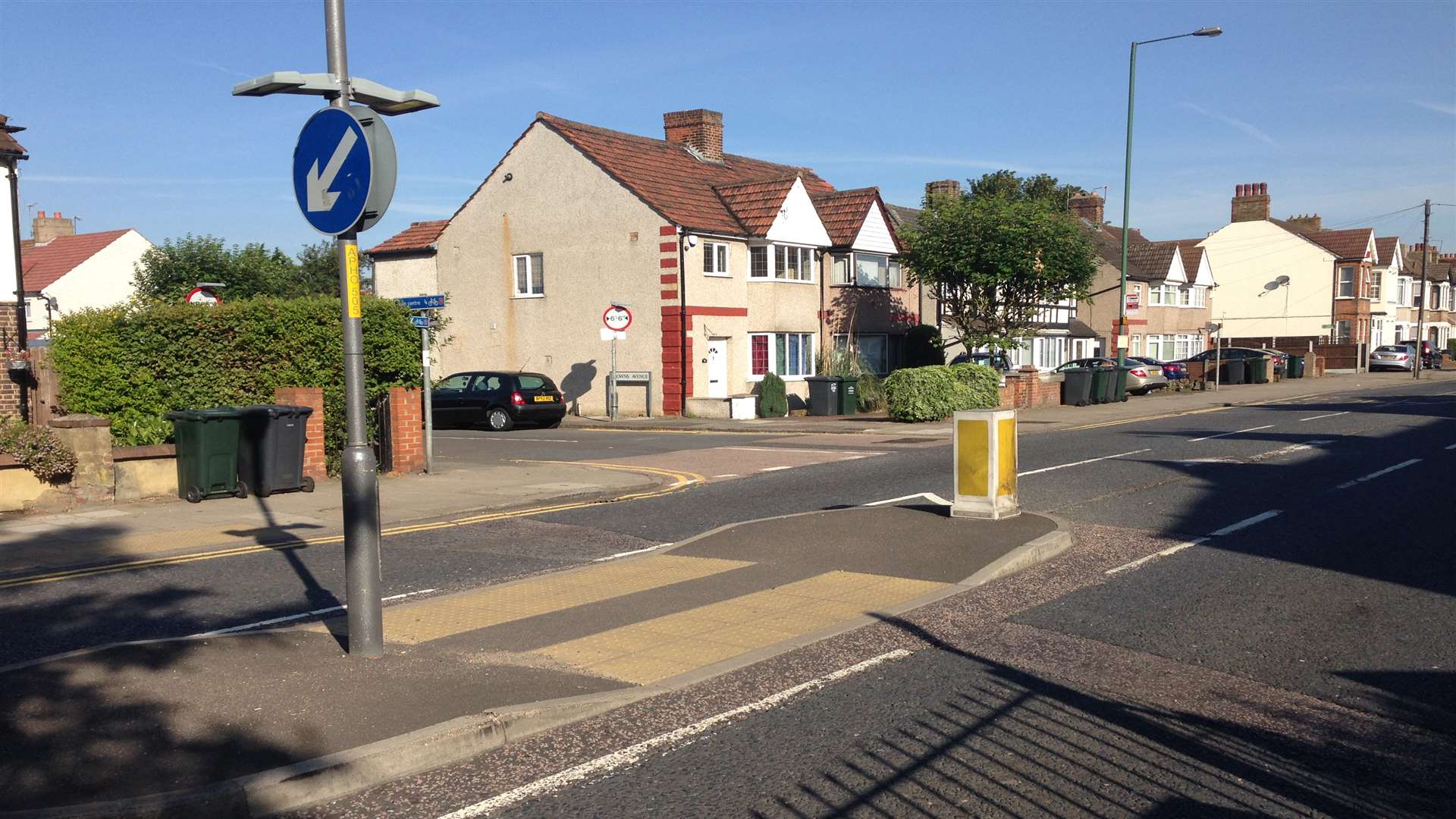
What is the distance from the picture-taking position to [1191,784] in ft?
15.2

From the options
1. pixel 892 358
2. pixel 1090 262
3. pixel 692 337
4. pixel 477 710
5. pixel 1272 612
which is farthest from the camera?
pixel 892 358

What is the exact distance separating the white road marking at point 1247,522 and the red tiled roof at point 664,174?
820 inches

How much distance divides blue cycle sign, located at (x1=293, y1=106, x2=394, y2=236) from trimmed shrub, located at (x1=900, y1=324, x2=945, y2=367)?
1335 inches

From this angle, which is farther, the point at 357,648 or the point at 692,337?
the point at 692,337

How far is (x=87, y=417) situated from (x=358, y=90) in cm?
860

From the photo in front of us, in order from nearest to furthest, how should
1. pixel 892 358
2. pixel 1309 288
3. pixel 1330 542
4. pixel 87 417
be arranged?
pixel 1330 542 → pixel 87 417 → pixel 892 358 → pixel 1309 288

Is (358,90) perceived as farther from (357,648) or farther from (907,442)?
(907,442)

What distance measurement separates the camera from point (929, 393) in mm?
27594

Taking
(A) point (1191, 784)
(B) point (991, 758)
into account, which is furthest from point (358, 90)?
(A) point (1191, 784)

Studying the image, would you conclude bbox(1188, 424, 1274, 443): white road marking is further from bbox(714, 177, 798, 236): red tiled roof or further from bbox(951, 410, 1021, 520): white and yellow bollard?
bbox(714, 177, 798, 236): red tiled roof

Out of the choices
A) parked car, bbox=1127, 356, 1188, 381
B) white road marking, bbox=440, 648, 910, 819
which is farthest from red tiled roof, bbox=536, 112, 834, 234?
white road marking, bbox=440, 648, 910, 819

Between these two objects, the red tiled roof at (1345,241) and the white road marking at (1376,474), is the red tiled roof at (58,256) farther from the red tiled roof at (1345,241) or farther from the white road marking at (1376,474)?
the red tiled roof at (1345,241)

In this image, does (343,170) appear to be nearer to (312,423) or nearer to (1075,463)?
(312,423)

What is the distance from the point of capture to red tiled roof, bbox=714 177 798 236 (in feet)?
110
